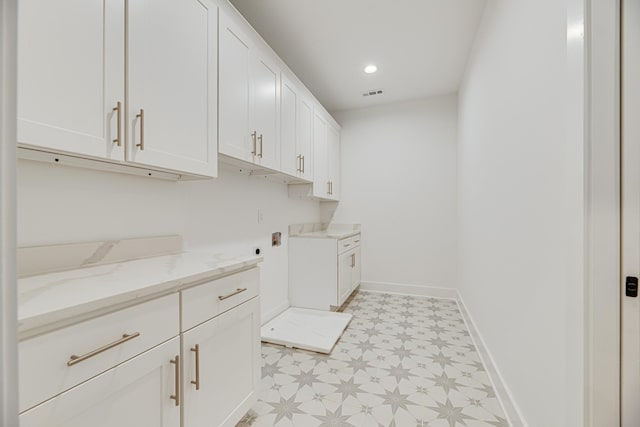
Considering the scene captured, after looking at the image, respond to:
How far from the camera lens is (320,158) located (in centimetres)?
A: 310

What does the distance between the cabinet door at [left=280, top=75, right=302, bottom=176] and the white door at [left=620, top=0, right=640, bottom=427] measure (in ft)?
6.10

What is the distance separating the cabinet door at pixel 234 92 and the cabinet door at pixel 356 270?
216cm

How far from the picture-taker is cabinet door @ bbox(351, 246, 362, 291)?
3.40m

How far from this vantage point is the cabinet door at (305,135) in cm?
255

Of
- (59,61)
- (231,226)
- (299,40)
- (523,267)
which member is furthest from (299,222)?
(59,61)

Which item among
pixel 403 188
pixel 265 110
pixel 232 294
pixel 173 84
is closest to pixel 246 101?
pixel 265 110

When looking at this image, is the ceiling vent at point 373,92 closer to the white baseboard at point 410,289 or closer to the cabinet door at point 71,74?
the white baseboard at point 410,289

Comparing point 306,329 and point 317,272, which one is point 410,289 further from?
point 306,329

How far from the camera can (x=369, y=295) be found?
360cm

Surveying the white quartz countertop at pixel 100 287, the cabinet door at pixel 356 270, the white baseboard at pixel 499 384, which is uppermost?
the white quartz countertop at pixel 100 287

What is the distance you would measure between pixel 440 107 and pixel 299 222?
2387 millimetres

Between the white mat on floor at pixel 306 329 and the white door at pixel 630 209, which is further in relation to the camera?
the white mat on floor at pixel 306 329

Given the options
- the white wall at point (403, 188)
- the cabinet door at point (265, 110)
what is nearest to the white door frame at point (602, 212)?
the cabinet door at point (265, 110)

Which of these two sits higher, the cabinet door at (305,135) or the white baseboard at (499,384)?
the cabinet door at (305,135)
